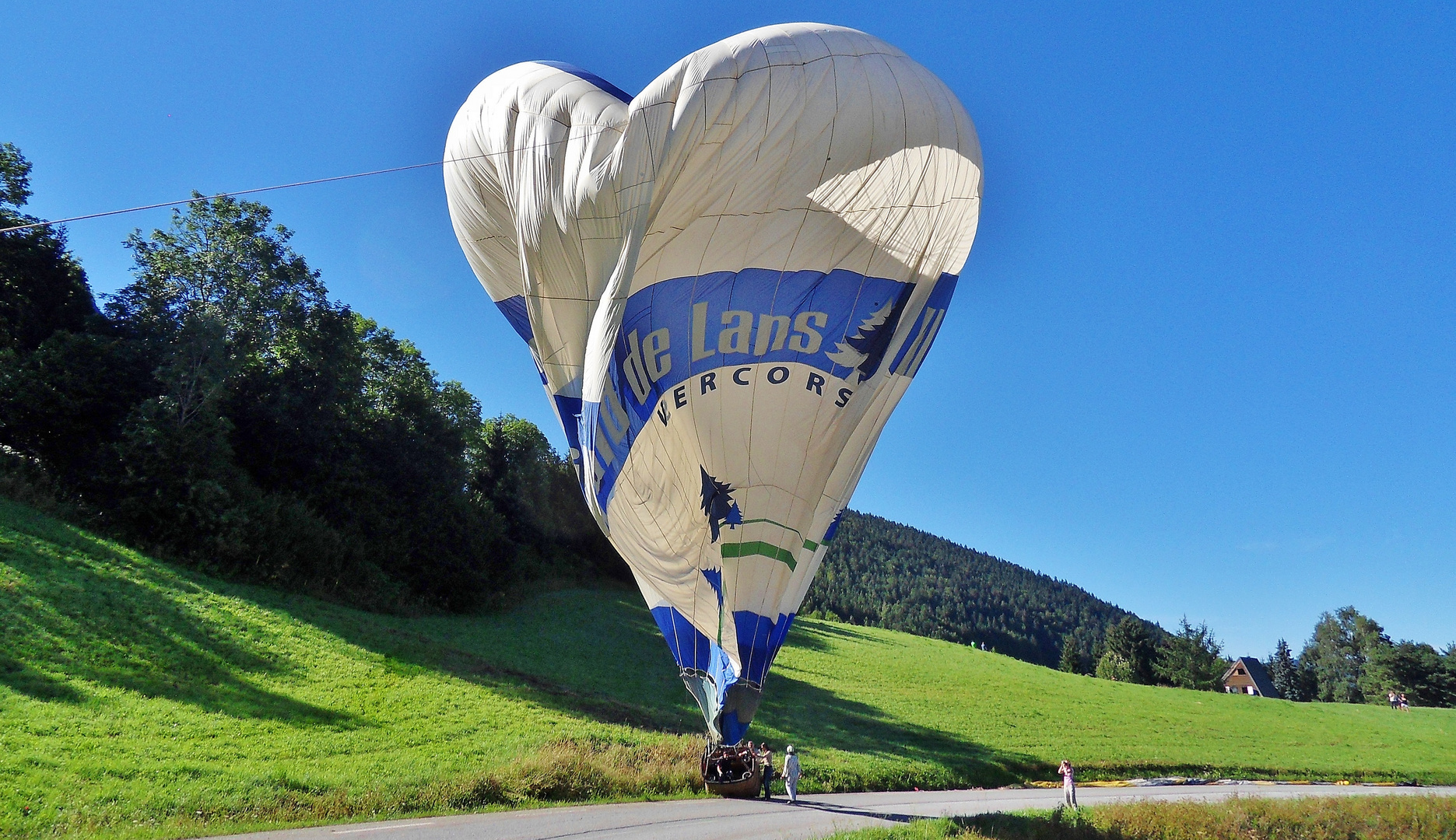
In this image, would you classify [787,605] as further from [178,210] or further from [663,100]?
[178,210]

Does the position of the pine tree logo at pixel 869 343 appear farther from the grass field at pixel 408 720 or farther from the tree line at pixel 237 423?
the tree line at pixel 237 423

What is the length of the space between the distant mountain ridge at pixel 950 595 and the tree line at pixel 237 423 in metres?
58.6

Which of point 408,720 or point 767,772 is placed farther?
point 408,720

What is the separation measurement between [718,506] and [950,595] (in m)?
125

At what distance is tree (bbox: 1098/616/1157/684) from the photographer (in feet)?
211

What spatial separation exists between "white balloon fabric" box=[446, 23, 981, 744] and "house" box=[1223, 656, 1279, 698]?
2859 inches

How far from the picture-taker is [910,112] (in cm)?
911

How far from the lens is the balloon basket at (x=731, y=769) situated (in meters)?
10.3

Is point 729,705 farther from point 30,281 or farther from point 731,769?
point 30,281

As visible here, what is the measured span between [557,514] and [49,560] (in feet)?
103

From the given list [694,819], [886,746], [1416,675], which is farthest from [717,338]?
[1416,675]

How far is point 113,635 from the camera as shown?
14578 mm

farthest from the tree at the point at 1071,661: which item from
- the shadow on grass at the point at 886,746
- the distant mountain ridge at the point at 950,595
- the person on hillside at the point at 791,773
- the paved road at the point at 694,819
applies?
the person on hillside at the point at 791,773

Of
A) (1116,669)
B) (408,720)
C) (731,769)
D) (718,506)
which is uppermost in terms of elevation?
(1116,669)
